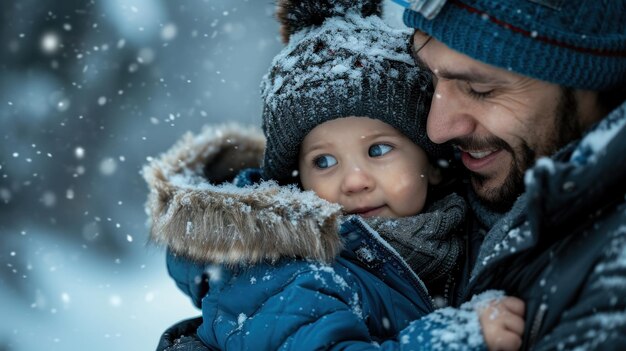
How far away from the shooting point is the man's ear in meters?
2.82

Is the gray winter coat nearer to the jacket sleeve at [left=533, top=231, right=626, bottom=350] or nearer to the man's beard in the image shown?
the jacket sleeve at [left=533, top=231, right=626, bottom=350]

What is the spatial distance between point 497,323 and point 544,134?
2.35 ft

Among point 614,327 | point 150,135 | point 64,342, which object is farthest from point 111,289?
point 614,327

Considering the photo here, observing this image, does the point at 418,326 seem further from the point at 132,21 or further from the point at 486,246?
the point at 132,21

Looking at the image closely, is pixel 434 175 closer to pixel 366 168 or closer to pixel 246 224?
pixel 366 168

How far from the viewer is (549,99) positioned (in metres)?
2.11

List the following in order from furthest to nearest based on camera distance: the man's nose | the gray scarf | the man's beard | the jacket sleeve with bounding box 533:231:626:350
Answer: the gray scarf
the man's nose
the man's beard
the jacket sleeve with bounding box 533:231:626:350

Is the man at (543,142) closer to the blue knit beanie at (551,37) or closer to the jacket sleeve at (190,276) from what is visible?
the blue knit beanie at (551,37)

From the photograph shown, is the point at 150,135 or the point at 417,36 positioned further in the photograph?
the point at 150,135

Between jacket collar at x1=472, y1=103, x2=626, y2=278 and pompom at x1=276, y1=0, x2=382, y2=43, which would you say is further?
pompom at x1=276, y1=0, x2=382, y2=43

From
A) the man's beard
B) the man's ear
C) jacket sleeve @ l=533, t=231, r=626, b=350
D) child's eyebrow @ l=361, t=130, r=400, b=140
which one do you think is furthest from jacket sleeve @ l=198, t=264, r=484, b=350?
the man's ear

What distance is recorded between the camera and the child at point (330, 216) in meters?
2.01

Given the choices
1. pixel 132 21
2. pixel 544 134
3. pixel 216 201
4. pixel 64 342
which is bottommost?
pixel 64 342

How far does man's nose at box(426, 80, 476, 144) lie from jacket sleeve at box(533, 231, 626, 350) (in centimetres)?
82
